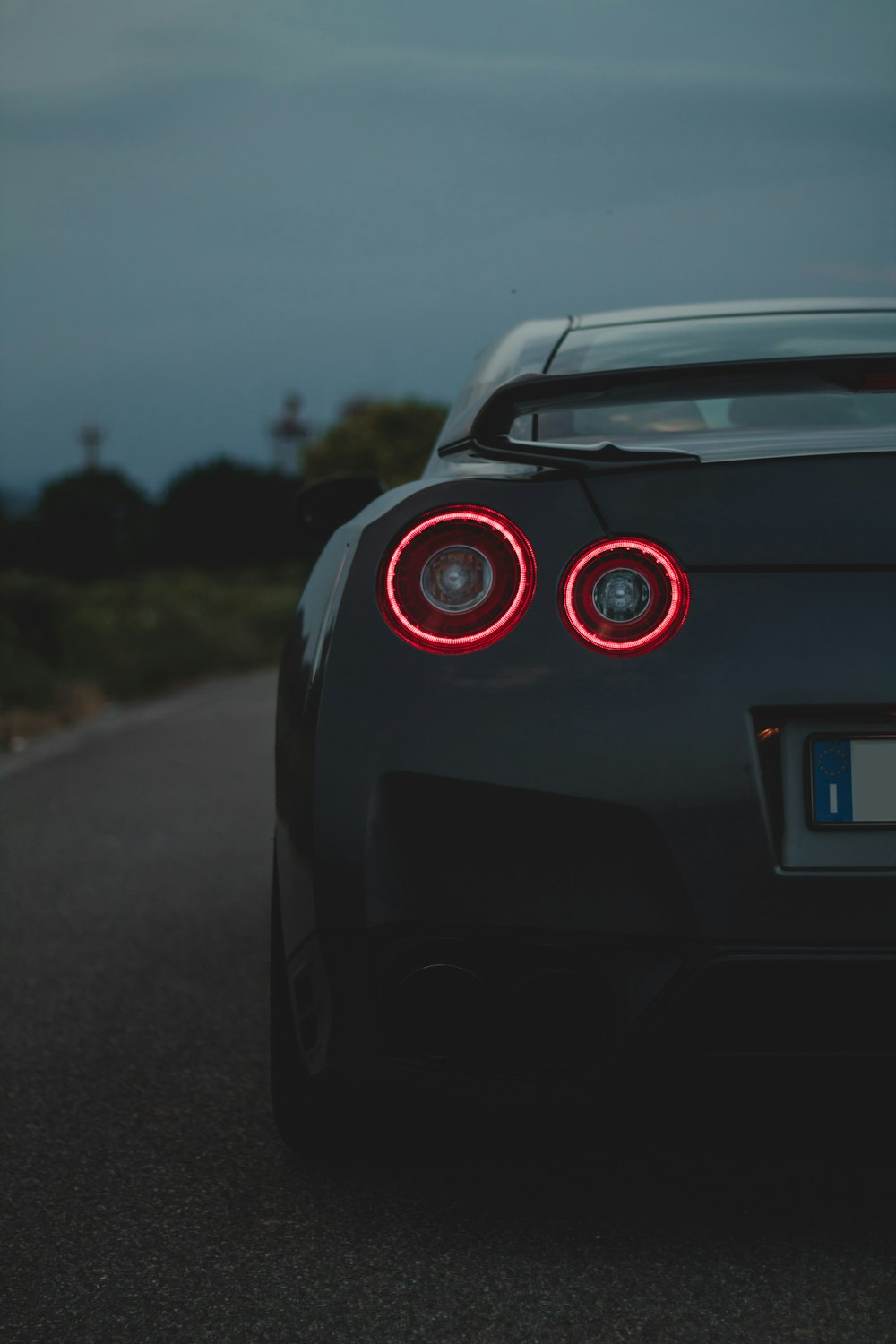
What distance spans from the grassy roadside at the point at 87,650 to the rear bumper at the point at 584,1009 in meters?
9.07

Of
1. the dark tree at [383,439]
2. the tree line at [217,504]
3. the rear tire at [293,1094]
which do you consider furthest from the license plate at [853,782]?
the dark tree at [383,439]

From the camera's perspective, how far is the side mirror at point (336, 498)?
3.70 meters

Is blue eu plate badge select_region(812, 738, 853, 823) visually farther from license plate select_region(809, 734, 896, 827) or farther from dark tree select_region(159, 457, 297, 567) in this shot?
dark tree select_region(159, 457, 297, 567)

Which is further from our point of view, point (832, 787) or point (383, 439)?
point (383, 439)

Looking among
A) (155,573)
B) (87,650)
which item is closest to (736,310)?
(87,650)

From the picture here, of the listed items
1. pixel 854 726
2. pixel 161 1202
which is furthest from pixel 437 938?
pixel 161 1202

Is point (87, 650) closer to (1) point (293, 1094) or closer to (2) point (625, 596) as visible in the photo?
(1) point (293, 1094)

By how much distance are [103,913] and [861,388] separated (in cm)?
330

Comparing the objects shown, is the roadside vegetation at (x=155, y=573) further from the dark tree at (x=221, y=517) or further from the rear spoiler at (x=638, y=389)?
the rear spoiler at (x=638, y=389)

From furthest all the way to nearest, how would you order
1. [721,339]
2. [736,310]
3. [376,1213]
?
Answer: [736,310] < [721,339] < [376,1213]

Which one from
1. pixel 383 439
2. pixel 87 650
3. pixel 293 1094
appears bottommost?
pixel 87 650

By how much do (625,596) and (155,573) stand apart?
61.0m

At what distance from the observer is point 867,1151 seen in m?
2.95

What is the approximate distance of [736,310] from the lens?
369cm
